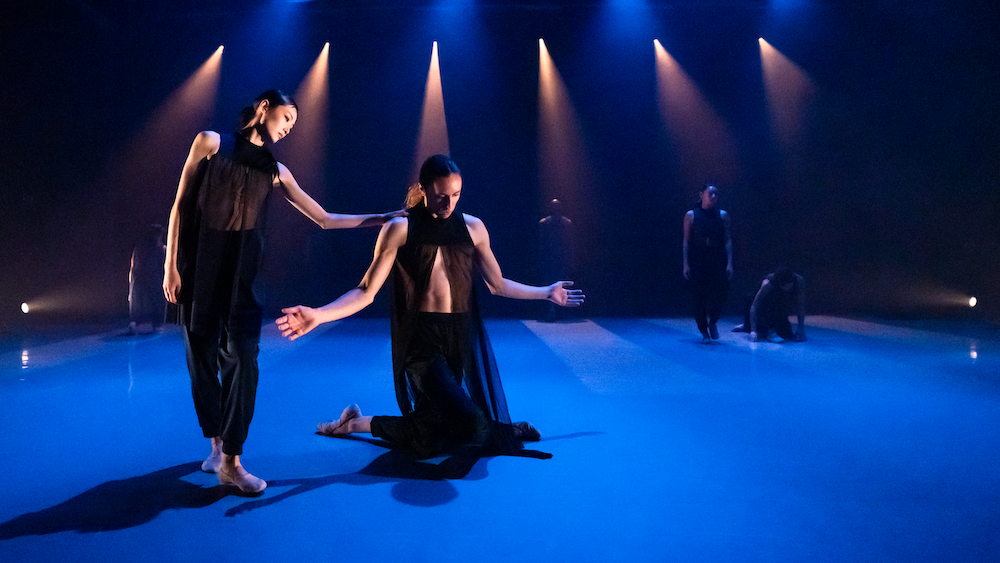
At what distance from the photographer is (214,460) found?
2.59m

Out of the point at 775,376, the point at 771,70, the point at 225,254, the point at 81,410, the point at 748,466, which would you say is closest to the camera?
the point at 225,254

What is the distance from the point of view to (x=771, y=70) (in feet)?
33.3

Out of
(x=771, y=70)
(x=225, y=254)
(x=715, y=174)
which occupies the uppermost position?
(x=771, y=70)

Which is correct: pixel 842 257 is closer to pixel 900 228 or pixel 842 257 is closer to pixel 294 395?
pixel 900 228

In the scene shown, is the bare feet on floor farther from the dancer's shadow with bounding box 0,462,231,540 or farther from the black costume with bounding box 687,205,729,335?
the black costume with bounding box 687,205,729,335

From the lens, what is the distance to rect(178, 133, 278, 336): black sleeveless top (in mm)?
2305

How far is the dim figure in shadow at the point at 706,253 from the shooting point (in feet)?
22.4

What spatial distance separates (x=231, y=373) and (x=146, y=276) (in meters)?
6.51

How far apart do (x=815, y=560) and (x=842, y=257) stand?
32.0 feet

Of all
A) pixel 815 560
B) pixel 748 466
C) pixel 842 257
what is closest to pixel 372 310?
pixel 842 257

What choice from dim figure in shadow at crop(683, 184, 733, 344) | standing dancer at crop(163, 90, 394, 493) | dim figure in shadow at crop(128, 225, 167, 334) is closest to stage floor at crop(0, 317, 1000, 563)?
standing dancer at crop(163, 90, 394, 493)

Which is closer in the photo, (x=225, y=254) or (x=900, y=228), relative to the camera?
(x=225, y=254)

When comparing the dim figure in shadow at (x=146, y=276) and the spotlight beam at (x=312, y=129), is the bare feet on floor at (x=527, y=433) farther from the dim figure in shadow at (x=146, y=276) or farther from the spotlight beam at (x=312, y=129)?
the spotlight beam at (x=312, y=129)

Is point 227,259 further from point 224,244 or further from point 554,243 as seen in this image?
point 554,243
